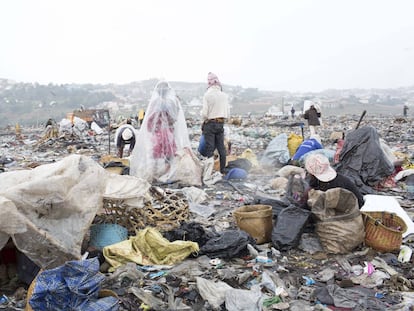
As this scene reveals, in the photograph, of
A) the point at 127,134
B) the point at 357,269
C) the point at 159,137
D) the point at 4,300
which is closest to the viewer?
the point at 4,300

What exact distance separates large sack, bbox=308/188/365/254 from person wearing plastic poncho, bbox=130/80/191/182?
9.63ft

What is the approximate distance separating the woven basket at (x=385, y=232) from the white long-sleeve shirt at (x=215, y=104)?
307 centimetres

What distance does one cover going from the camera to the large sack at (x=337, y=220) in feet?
10.8

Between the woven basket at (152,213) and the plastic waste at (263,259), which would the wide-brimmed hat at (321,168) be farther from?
the woven basket at (152,213)

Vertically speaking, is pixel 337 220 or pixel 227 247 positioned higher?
pixel 337 220

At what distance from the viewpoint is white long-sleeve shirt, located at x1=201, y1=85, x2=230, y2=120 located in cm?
605

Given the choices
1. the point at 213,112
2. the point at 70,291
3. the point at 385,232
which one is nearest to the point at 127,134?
the point at 213,112

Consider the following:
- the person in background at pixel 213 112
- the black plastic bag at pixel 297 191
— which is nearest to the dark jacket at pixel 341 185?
the black plastic bag at pixel 297 191

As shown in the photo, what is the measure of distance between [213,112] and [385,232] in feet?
11.0

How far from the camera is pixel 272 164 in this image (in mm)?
7160

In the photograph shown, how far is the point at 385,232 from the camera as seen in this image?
3.27 m

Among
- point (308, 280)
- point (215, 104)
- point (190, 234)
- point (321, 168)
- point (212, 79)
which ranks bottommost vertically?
point (308, 280)

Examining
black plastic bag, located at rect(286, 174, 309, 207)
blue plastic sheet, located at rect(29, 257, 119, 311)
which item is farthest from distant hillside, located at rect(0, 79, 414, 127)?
blue plastic sheet, located at rect(29, 257, 119, 311)

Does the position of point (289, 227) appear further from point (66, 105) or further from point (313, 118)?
point (66, 105)
